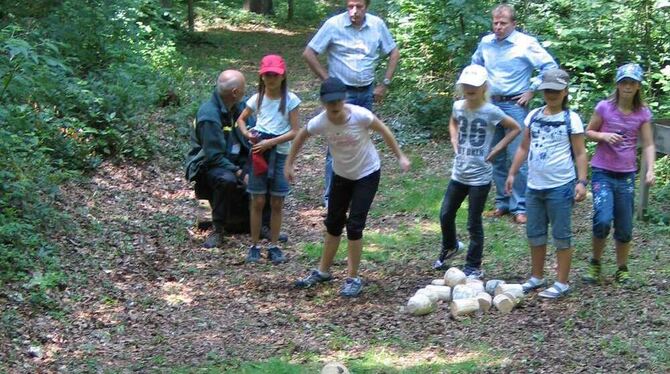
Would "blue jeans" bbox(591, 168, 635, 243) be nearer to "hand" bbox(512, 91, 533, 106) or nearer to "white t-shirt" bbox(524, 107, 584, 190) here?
"white t-shirt" bbox(524, 107, 584, 190)

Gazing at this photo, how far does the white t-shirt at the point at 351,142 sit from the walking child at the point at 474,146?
2.39 feet

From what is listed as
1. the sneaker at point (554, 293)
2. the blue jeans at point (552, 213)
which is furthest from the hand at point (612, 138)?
the sneaker at point (554, 293)

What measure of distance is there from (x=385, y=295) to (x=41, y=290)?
2655 mm

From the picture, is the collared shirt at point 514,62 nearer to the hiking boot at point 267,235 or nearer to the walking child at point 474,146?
the walking child at point 474,146

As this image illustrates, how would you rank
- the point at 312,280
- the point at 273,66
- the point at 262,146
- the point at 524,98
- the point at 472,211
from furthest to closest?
the point at 524,98
the point at 262,146
the point at 273,66
the point at 312,280
the point at 472,211

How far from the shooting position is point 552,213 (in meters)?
6.44

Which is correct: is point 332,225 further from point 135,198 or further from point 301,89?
point 301,89

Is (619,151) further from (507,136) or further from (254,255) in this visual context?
(254,255)

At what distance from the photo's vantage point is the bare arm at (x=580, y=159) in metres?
6.26

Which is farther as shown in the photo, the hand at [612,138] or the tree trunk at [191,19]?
the tree trunk at [191,19]

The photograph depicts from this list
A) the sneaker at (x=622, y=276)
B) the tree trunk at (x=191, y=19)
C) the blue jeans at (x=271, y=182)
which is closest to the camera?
the sneaker at (x=622, y=276)

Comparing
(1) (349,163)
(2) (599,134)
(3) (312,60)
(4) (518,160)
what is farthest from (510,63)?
(1) (349,163)

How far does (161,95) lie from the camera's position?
12969 millimetres

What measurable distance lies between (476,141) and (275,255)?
2.22m
